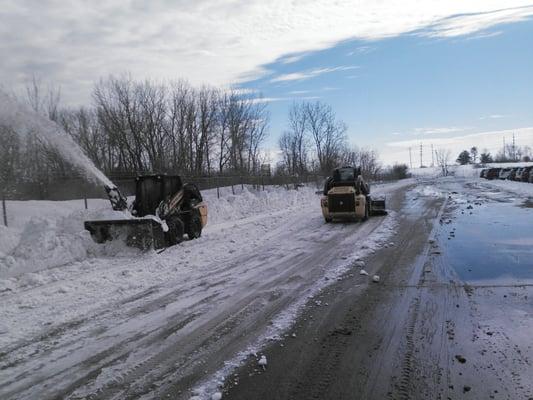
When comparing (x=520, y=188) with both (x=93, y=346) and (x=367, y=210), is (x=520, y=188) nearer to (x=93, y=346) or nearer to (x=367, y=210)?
(x=367, y=210)

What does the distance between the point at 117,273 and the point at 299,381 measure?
5.80m

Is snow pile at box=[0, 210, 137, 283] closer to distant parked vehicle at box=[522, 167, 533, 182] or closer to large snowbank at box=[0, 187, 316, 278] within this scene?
large snowbank at box=[0, 187, 316, 278]

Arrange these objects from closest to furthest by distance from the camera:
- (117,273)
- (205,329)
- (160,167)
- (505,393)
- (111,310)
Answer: (505,393), (205,329), (111,310), (117,273), (160,167)

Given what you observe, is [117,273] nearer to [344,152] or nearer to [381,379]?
[381,379]

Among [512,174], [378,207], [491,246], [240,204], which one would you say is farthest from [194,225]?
[512,174]

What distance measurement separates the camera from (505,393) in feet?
13.0

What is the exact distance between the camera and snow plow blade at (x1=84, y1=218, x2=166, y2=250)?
11.5m

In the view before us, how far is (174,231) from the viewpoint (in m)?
13.0

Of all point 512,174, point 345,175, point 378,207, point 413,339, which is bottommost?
point 413,339

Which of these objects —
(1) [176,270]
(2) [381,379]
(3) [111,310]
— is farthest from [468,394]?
(1) [176,270]

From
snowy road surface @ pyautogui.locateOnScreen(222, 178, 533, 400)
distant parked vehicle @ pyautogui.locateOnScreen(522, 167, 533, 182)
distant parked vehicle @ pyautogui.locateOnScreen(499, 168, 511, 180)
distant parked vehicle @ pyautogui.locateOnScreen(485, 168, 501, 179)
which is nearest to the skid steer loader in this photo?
snowy road surface @ pyautogui.locateOnScreen(222, 178, 533, 400)

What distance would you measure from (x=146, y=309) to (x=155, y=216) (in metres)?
5.67

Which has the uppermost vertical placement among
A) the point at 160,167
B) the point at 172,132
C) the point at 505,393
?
the point at 172,132

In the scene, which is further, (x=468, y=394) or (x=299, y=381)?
(x=299, y=381)
